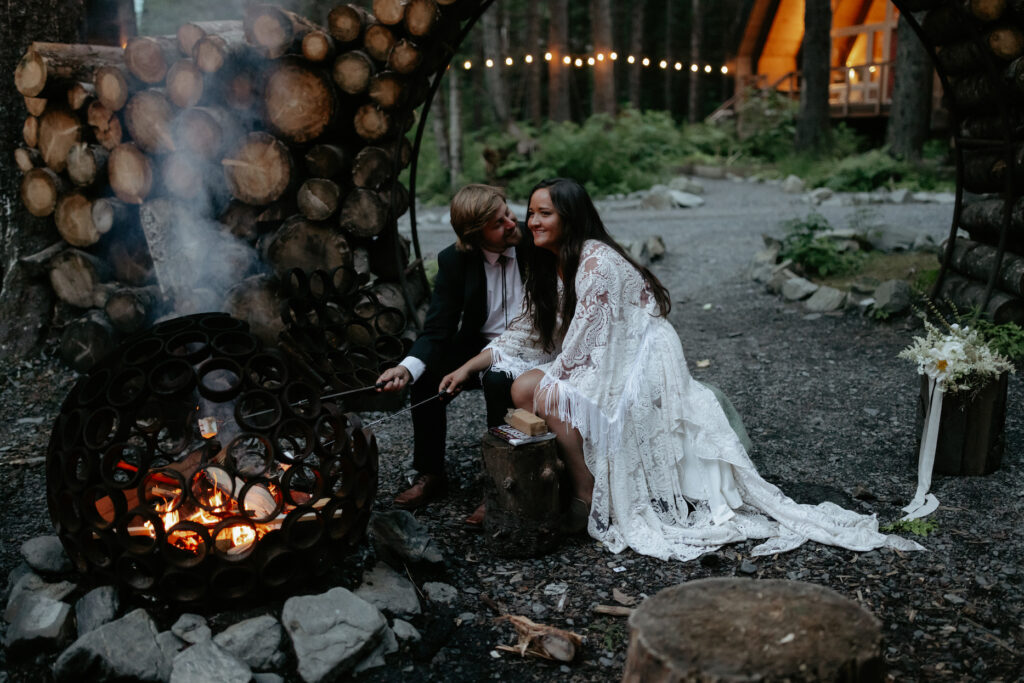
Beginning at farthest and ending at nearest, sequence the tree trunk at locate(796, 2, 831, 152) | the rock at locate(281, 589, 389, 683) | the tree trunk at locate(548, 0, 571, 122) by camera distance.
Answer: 1. the tree trunk at locate(548, 0, 571, 122)
2. the tree trunk at locate(796, 2, 831, 152)
3. the rock at locate(281, 589, 389, 683)

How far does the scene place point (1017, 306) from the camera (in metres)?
5.93

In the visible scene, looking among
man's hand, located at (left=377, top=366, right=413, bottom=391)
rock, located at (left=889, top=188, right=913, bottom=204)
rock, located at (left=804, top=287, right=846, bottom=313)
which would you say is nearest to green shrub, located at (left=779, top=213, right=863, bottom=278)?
rock, located at (left=804, top=287, right=846, bottom=313)

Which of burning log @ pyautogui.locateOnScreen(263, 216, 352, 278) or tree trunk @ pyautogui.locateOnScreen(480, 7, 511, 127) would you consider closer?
burning log @ pyautogui.locateOnScreen(263, 216, 352, 278)

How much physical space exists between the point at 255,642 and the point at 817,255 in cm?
737

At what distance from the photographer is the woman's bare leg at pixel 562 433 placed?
3.70 meters

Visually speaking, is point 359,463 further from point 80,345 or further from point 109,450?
point 80,345

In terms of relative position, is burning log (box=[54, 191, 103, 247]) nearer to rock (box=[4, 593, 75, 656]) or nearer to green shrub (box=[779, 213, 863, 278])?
rock (box=[4, 593, 75, 656])

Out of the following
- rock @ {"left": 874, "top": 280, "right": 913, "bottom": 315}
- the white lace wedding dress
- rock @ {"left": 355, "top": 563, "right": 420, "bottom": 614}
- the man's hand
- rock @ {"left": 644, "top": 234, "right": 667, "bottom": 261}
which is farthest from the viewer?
rock @ {"left": 644, "top": 234, "right": 667, "bottom": 261}

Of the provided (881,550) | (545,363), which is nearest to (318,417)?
(545,363)

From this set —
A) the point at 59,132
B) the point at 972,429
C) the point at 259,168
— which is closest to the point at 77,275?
the point at 59,132

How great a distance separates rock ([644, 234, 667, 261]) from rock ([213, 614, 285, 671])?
7833 millimetres

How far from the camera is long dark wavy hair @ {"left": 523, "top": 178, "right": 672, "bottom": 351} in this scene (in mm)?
3676

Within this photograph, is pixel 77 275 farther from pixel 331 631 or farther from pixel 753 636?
pixel 753 636

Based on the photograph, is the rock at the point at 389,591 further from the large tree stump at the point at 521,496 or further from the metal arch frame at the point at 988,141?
the metal arch frame at the point at 988,141
